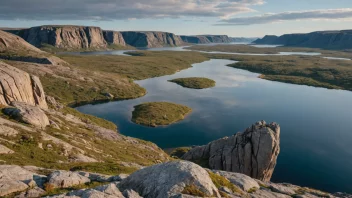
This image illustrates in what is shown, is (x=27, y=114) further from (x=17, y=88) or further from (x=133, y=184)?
(x=133, y=184)

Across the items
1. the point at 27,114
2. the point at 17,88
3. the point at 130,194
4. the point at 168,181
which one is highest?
the point at 17,88

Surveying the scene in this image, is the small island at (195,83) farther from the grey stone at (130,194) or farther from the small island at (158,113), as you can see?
the grey stone at (130,194)

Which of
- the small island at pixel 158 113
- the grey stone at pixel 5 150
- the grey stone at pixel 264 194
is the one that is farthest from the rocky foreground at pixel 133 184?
the small island at pixel 158 113

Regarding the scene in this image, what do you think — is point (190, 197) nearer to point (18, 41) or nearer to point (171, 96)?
point (171, 96)

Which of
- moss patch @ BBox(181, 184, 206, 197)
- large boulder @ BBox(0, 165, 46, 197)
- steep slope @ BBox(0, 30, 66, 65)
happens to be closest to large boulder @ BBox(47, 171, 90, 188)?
large boulder @ BBox(0, 165, 46, 197)

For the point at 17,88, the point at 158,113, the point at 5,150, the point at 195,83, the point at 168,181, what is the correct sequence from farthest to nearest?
the point at 195,83, the point at 158,113, the point at 17,88, the point at 5,150, the point at 168,181

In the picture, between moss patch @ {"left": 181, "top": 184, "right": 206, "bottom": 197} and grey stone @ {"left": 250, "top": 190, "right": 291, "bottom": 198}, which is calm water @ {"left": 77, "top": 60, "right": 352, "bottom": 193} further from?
moss patch @ {"left": 181, "top": 184, "right": 206, "bottom": 197}

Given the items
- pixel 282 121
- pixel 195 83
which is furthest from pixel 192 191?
pixel 195 83
